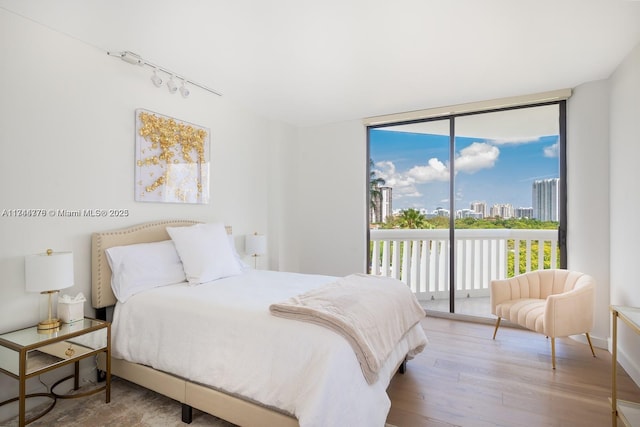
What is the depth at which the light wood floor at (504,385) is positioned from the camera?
6.53ft

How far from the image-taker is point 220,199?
361 cm

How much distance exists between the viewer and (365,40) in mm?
2363

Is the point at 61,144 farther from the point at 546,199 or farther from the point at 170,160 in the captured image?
the point at 546,199

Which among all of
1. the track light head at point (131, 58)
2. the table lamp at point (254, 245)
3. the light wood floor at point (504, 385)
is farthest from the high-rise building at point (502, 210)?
the track light head at point (131, 58)

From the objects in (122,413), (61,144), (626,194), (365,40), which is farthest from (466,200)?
(61,144)

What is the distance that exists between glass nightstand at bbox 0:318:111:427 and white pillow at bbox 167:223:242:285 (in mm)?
682

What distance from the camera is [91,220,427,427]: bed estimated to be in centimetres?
153

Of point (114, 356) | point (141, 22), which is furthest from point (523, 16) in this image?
point (114, 356)

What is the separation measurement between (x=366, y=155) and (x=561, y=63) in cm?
225

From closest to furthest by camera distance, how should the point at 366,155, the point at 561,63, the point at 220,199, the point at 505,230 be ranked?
1. the point at 561,63
2. the point at 220,199
3. the point at 505,230
4. the point at 366,155

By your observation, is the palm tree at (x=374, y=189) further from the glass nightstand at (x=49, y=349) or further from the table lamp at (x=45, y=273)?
the table lamp at (x=45, y=273)

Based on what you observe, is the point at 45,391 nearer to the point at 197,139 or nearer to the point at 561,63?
the point at 197,139

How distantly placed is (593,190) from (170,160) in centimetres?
393

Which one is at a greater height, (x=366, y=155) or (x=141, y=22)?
(x=141, y=22)
